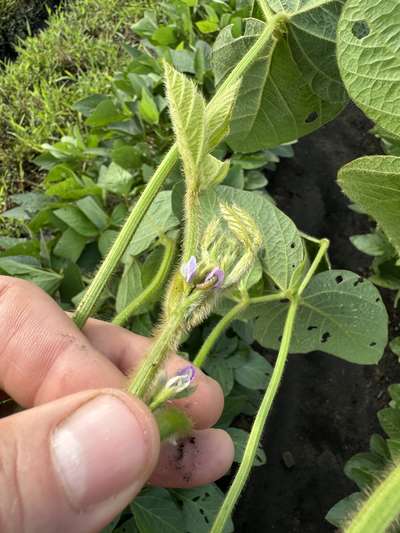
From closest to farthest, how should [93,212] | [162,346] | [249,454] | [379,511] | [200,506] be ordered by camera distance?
1. [379,511]
2. [162,346]
3. [249,454]
4. [200,506]
5. [93,212]

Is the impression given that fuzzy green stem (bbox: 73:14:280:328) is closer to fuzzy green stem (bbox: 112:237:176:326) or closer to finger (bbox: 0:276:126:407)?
fuzzy green stem (bbox: 112:237:176:326)

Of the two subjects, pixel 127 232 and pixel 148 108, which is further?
pixel 148 108

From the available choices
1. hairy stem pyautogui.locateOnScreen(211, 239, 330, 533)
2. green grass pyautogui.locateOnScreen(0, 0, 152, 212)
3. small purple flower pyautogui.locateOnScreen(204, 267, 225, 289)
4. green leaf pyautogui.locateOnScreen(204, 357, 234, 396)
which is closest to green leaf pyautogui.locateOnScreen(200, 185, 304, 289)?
hairy stem pyautogui.locateOnScreen(211, 239, 330, 533)

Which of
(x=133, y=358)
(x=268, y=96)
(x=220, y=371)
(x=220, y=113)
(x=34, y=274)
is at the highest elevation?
(x=220, y=113)

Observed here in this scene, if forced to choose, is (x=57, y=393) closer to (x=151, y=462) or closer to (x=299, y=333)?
(x=151, y=462)

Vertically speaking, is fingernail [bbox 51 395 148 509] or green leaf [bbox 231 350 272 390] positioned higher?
fingernail [bbox 51 395 148 509]

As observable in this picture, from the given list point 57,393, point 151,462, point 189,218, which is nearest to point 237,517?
point 57,393

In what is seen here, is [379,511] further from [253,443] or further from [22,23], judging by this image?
[22,23]

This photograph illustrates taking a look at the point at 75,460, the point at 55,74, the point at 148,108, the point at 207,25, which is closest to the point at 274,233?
the point at 75,460
